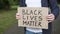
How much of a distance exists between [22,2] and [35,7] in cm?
23

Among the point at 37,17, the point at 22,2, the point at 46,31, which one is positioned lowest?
the point at 46,31

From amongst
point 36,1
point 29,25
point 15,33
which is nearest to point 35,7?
point 36,1

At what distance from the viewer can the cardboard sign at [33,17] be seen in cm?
275

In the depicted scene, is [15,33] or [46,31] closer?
[46,31]

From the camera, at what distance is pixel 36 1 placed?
275cm

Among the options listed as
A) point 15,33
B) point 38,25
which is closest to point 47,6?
point 38,25

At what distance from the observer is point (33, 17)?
281 centimetres

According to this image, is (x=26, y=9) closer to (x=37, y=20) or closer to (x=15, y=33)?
(x=37, y=20)

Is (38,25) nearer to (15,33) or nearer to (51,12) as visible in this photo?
(51,12)

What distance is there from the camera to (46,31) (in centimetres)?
283

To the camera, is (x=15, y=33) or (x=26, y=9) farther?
(x=15, y=33)

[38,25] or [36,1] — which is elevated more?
[36,1]

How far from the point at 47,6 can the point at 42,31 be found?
0.33 metres

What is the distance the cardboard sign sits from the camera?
275 cm
